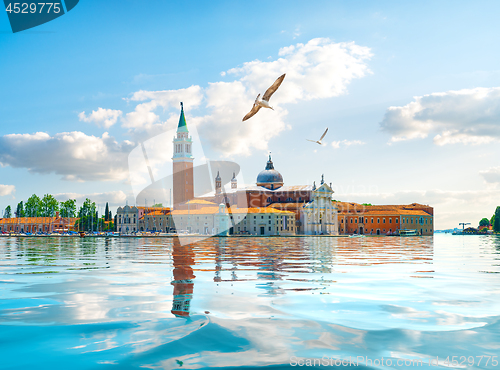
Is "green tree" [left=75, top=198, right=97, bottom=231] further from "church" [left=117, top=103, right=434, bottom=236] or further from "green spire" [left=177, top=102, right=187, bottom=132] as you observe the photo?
"green spire" [left=177, top=102, right=187, bottom=132]

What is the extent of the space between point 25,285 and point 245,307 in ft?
19.9

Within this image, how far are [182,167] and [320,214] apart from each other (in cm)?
3372

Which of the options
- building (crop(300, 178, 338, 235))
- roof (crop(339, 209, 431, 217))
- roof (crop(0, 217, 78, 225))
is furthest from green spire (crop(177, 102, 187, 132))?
roof (crop(339, 209, 431, 217))

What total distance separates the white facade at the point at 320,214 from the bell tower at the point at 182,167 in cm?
2696

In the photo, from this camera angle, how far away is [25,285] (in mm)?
10609

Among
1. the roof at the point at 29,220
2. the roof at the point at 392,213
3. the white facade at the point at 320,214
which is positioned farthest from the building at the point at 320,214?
the roof at the point at 29,220

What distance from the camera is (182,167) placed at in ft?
344

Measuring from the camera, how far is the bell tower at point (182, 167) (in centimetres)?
10369

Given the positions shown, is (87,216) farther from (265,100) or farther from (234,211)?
(265,100)

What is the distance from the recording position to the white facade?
100188 millimetres

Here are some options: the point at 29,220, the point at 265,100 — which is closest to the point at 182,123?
the point at 29,220

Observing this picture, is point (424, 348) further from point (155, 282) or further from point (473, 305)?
point (155, 282)

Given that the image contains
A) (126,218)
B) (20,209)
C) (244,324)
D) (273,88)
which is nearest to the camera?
(244,324)

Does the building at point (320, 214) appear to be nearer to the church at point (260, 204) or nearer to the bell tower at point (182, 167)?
the church at point (260, 204)
